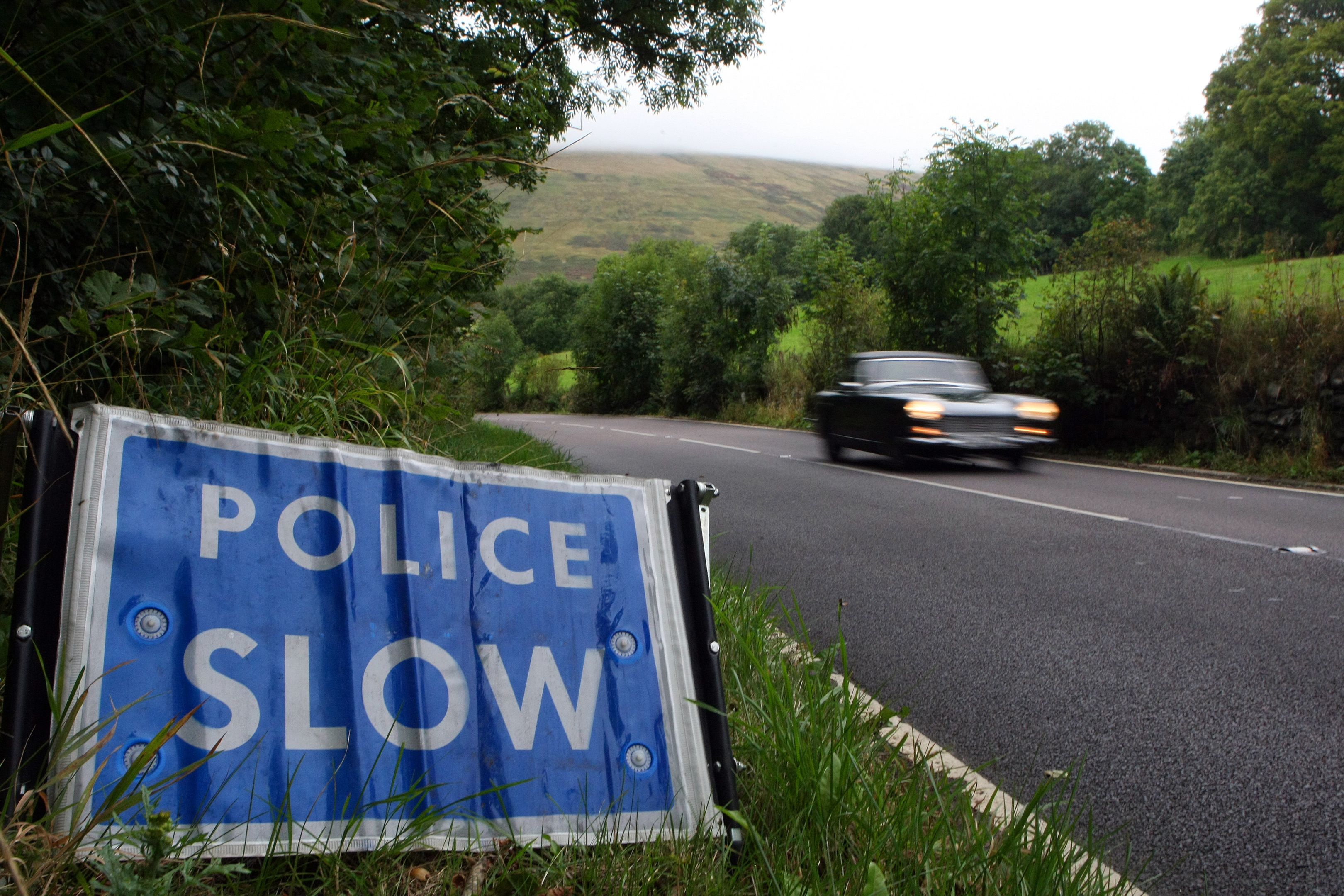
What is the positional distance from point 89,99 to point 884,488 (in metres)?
8.98

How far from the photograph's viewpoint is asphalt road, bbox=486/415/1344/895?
2652 millimetres

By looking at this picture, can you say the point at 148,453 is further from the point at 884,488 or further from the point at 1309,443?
the point at 1309,443

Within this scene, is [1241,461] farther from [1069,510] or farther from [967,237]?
[967,237]

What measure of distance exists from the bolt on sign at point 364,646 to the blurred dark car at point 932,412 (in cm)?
1035

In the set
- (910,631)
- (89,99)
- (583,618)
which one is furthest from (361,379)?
(910,631)

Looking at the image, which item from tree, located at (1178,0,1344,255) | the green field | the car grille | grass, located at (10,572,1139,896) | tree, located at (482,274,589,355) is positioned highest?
tree, located at (1178,0,1344,255)

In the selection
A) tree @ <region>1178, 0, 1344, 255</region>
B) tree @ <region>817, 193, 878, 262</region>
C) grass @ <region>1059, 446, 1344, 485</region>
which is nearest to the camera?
grass @ <region>1059, 446, 1344, 485</region>

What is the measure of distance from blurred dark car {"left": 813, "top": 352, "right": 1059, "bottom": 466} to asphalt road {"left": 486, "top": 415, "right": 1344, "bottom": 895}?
188 cm

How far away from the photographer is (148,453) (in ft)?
5.52

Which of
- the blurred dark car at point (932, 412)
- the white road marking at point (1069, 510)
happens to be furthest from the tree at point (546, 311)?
the white road marking at point (1069, 510)

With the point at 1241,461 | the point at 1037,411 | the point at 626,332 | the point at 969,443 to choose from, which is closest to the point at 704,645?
the point at 969,443

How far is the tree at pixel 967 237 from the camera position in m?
17.8

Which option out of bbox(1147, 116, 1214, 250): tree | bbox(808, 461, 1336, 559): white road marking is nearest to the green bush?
bbox(808, 461, 1336, 559): white road marking

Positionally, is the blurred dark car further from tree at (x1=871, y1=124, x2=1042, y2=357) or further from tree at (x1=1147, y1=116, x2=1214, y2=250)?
tree at (x1=1147, y1=116, x2=1214, y2=250)
